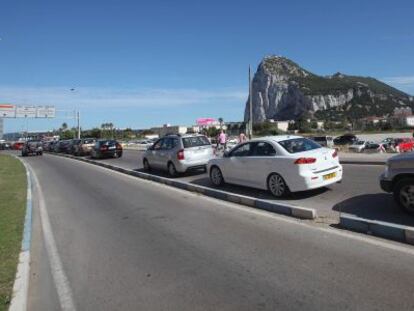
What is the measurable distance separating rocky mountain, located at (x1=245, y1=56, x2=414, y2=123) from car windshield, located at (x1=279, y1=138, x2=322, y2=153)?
156041 mm

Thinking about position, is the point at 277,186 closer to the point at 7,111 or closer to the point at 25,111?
the point at 7,111

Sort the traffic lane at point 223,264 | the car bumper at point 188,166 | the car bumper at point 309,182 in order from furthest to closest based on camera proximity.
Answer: the car bumper at point 188,166
the car bumper at point 309,182
the traffic lane at point 223,264

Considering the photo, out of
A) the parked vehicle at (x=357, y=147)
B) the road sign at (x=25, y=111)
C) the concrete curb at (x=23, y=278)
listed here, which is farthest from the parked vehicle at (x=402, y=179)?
the road sign at (x=25, y=111)

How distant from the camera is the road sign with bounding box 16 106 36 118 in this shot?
2815 inches

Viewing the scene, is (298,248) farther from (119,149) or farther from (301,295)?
(119,149)

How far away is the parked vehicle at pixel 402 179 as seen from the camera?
314 inches

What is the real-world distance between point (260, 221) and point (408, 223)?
8.48 ft

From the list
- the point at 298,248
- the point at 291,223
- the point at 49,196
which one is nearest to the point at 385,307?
the point at 298,248

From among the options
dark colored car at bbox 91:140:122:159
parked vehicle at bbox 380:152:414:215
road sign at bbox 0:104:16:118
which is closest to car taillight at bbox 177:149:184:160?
parked vehicle at bbox 380:152:414:215

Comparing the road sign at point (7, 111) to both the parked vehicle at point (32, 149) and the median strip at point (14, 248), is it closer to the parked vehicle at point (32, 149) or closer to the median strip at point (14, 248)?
the parked vehicle at point (32, 149)

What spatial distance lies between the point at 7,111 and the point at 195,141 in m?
61.6

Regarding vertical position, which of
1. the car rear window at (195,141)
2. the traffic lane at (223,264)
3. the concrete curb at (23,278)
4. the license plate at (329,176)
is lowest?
the concrete curb at (23,278)

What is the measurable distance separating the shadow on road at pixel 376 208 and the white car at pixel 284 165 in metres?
0.98

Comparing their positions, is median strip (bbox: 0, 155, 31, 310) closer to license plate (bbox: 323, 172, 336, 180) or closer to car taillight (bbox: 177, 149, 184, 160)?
car taillight (bbox: 177, 149, 184, 160)
